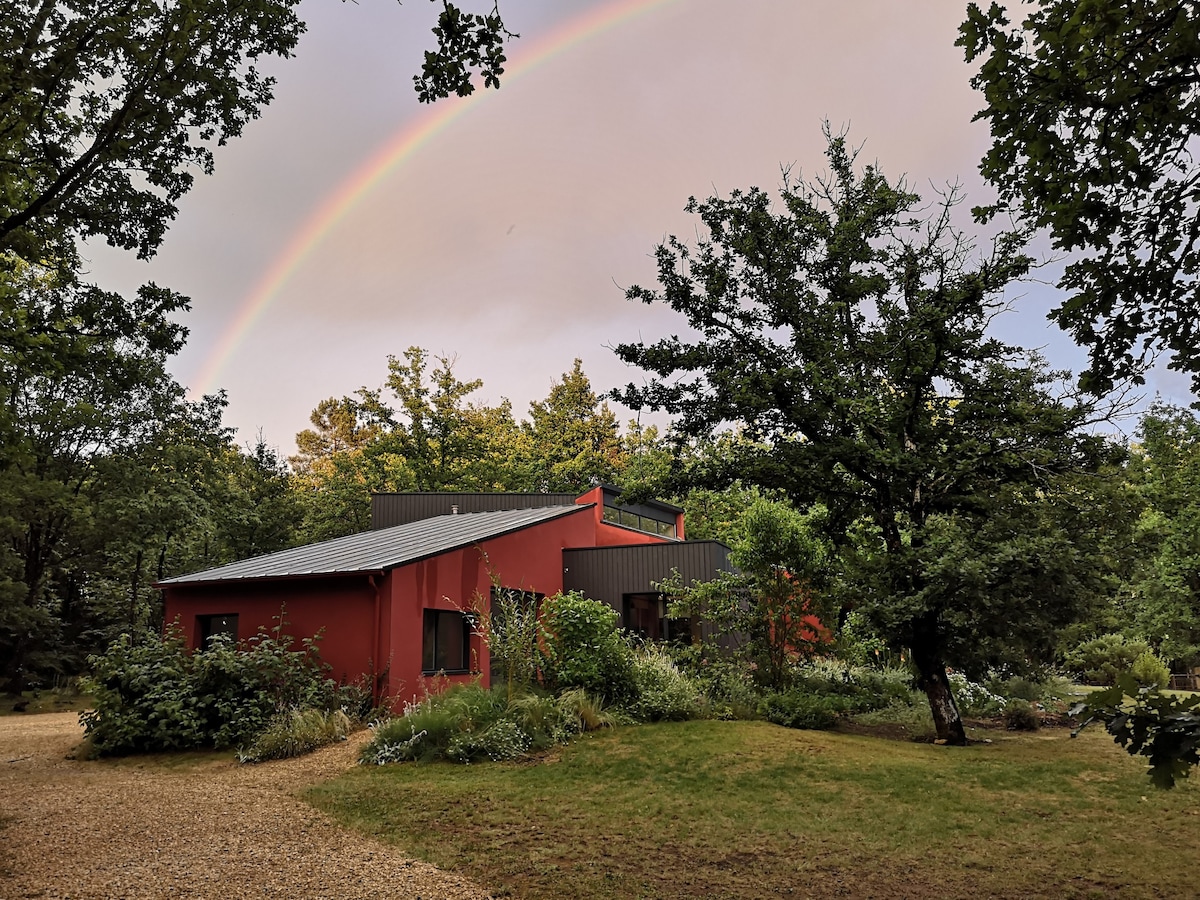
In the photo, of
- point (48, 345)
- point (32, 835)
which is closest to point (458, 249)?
point (48, 345)

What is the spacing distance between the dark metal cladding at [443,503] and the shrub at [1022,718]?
1426 cm

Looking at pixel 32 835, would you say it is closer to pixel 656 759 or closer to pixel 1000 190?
pixel 656 759

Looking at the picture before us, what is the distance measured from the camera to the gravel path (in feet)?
16.7

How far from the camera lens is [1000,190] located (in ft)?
16.0

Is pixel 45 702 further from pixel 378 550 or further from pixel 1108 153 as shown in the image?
pixel 1108 153

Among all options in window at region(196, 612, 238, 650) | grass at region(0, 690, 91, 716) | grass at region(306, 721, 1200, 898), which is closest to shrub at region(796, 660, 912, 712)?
grass at region(306, 721, 1200, 898)

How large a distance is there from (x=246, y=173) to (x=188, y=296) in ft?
12.9

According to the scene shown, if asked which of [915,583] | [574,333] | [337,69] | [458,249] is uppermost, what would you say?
[574,333]

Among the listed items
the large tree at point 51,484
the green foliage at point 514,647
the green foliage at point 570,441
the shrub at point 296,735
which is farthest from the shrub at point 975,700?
the green foliage at point 570,441

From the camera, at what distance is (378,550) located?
14812 mm

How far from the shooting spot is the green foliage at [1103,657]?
20250 mm

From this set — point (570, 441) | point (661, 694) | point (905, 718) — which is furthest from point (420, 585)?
point (570, 441)

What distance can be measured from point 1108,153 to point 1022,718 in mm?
10832

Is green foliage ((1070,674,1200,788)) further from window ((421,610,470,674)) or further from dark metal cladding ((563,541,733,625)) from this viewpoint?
dark metal cladding ((563,541,733,625))
